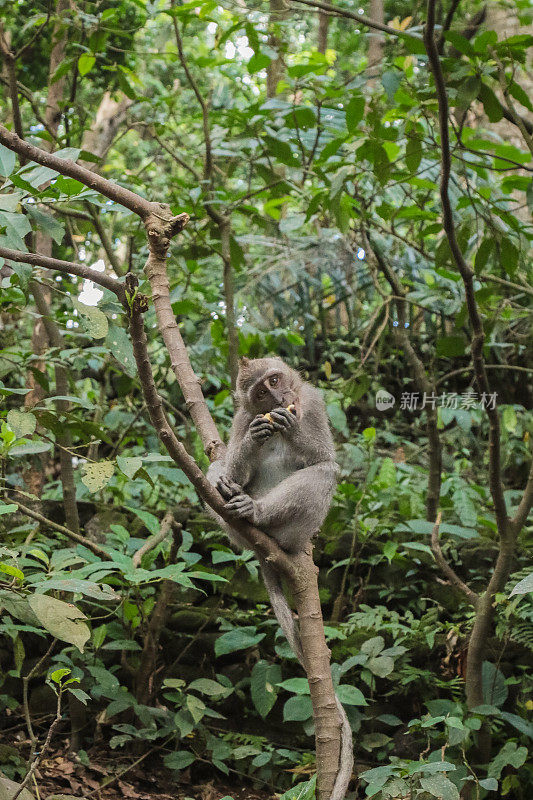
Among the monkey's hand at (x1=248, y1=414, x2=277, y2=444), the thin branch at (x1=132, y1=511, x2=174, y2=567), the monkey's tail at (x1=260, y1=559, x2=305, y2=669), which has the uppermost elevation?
the monkey's hand at (x1=248, y1=414, x2=277, y2=444)

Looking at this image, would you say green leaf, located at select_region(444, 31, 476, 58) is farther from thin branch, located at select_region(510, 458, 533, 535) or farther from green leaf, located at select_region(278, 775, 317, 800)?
green leaf, located at select_region(278, 775, 317, 800)

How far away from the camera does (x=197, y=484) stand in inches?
102

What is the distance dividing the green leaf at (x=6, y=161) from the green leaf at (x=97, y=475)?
1041 mm

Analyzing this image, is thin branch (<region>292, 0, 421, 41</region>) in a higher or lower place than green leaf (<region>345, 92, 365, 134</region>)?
higher

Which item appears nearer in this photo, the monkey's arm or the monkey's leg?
the monkey's arm

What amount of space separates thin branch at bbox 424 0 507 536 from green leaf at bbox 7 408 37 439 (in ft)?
6.61

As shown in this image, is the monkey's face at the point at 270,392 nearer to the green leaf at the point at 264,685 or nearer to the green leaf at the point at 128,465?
the green leaf at the point at 128,465

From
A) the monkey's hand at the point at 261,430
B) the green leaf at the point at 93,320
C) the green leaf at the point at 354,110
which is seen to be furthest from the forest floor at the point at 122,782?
the green leaf at the point at 354,110

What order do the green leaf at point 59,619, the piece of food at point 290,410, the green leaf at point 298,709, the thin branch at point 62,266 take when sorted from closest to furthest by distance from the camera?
1. the green leaf at point 59,619
2. the thin branch at point 62,266
3. the piece of food at point 290,410
4. the green leaf at point 298,709

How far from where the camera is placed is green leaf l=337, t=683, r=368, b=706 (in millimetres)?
4012

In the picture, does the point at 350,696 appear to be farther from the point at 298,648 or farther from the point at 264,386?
the point at 264,386

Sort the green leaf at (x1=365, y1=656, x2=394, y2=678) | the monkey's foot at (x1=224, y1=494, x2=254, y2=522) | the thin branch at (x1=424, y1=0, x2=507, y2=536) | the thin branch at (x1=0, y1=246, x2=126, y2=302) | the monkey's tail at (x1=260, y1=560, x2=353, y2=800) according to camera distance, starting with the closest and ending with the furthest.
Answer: the thin branch at (x1=0, y1=246, x2=126, y2=302)
the monkey's tail at (x1=260, y1=560, x2=353, y2=800)
the thin branch at (x1=424, y1=0, x2=507, y2=536)
the monkey's foot at (x1=224, y1=494, x2=254, y2=522)
the green leaf at (x1=365, y1=656, x2=394, y2=678)

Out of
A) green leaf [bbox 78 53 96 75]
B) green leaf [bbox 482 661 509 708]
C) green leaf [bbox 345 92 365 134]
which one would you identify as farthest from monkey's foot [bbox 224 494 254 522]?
green leaf [bbox 78 53 96 75]

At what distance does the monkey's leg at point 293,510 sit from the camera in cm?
364
